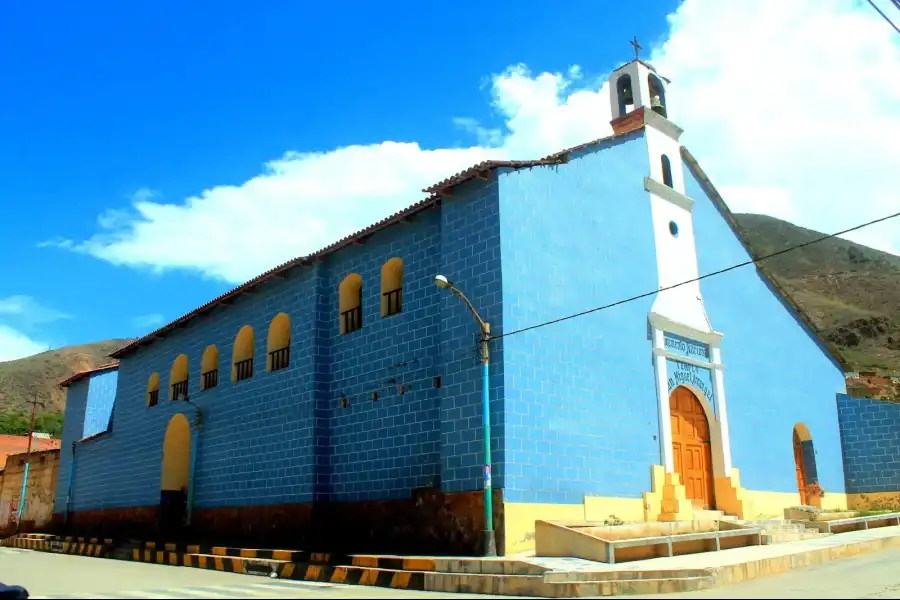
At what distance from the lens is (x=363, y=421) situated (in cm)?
1605

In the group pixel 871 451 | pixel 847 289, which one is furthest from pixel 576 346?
pixel 847 289

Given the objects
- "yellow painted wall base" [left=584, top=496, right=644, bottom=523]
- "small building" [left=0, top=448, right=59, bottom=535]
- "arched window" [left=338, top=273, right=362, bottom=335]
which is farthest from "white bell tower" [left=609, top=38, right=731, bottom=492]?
"small building" [left=0, top=448, right=59, bottom=535]

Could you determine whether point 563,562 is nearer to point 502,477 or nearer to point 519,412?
point 502,477

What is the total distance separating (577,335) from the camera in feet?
47.8

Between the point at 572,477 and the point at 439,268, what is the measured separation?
463 cm

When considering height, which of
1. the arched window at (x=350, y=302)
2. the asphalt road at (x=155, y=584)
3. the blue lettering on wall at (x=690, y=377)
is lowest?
the asphalt road at (x=155, y=584)

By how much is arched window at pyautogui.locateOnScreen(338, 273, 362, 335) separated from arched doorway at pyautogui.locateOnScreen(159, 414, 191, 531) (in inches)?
291

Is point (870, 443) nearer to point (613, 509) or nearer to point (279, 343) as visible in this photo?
point (613, 509)

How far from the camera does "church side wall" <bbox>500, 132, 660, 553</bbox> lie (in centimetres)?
1320

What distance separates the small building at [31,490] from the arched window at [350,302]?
18487mm

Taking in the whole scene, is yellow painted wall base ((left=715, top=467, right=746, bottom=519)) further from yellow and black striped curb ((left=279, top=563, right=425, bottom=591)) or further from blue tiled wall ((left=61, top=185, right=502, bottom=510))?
yellow and black striped curb ((left=279, top=563, right=425, bottom=591))

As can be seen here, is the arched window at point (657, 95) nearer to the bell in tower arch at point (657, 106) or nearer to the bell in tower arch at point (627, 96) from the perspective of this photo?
the bell in tower arch at point (657, 106)

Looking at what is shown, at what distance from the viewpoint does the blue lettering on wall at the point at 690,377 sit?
54.4ft

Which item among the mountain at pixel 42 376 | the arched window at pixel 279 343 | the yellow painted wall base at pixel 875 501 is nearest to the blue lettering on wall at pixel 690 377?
the yellow painted wall base at pixel 875 501
